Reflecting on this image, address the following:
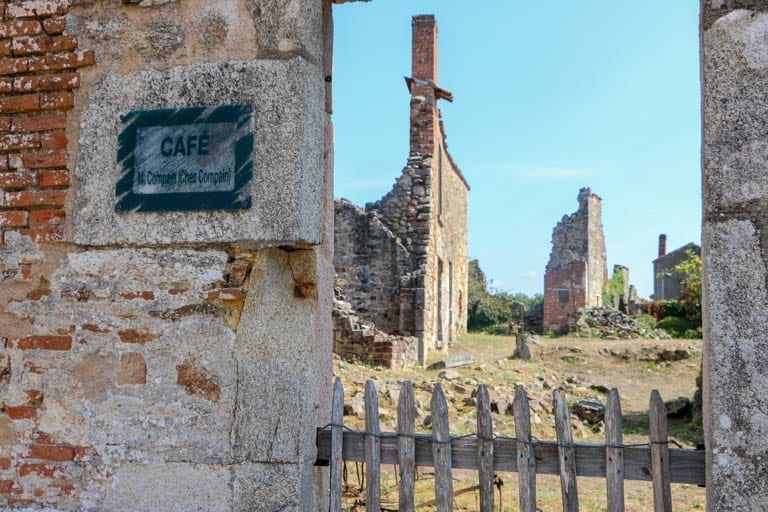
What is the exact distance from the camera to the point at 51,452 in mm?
2902

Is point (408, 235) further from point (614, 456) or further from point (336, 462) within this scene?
point (614, 456)

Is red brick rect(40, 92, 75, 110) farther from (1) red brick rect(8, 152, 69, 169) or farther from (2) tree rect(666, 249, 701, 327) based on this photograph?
(2) tree rect(666, 249, 701, 327)

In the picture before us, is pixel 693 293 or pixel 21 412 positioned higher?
pixel 693 293

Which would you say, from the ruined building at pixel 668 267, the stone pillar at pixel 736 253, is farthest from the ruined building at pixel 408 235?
the ruined building at pixel 668 267

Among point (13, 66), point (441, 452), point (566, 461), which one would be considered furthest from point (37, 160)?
point (566, 461)

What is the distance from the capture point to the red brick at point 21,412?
9.62 feet

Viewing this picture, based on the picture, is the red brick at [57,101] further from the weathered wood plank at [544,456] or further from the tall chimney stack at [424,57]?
the tall chimney stack at [424,57]

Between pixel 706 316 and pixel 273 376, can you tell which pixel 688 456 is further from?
pixel 273 376

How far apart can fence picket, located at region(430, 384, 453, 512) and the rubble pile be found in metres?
17.8

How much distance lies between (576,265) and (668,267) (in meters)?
13.0

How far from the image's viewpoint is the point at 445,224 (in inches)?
719

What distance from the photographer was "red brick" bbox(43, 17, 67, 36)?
3.04 m

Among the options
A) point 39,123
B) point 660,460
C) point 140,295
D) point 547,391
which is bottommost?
point 547,391

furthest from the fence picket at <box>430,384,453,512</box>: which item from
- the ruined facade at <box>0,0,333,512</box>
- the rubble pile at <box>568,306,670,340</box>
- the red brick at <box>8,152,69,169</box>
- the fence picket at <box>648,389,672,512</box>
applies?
the rubble pile at <box>568,306,670,340</box>
